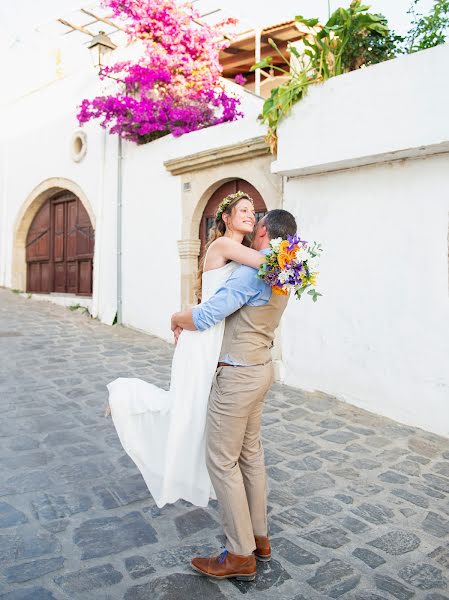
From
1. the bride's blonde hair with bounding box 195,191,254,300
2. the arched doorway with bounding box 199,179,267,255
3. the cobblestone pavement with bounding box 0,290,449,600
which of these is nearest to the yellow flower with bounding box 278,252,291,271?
the bride's blonde hair with bounding box 195,191,254,300

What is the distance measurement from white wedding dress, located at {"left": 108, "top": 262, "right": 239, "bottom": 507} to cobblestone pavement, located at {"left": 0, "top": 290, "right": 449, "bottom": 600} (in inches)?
14.8

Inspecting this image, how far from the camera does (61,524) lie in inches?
112

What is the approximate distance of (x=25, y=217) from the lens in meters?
12.1

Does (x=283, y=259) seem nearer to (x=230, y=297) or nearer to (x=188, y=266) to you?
(x=230, y=297)

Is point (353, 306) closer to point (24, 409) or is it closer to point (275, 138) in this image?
point (275, 138)

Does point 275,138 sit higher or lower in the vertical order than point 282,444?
higher

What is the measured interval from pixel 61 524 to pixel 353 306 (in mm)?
3576

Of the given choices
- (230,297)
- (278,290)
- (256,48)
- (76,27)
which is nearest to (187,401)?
(230,297)

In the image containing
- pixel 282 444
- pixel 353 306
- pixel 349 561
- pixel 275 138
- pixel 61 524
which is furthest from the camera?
pixel 275 138

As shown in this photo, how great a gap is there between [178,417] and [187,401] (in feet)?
0.28

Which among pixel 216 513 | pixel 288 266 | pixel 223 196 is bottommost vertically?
pixel 216 513

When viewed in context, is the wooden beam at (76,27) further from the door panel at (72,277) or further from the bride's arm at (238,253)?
the bride's arm at (238,253)

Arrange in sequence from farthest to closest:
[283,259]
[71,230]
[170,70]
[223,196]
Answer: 1. [71,230]
2. [170,70]
3. [223,196]
4. [283,259]

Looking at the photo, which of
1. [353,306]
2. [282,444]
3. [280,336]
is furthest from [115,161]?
[282,444]
